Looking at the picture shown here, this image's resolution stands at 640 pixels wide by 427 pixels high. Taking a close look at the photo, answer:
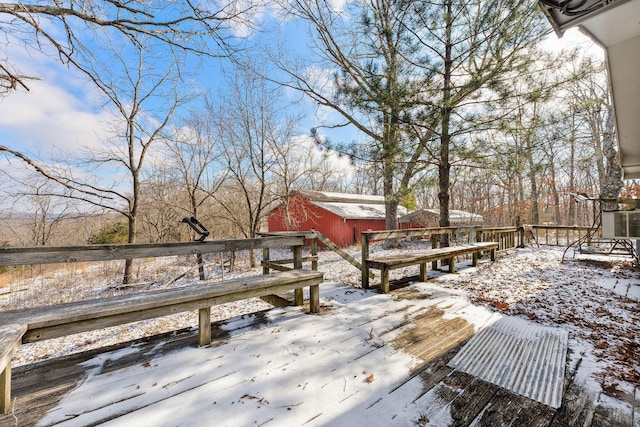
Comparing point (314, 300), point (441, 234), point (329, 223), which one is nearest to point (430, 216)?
point (329, 223)

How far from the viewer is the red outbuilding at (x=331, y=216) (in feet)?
61.8

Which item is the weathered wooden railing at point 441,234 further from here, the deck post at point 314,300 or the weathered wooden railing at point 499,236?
the deck post at point 314,300

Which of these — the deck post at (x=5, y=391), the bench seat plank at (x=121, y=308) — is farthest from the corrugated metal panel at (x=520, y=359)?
the deck post at (x=5, y=391)

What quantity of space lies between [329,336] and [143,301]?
1.70m

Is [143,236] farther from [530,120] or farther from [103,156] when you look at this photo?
[530,120]

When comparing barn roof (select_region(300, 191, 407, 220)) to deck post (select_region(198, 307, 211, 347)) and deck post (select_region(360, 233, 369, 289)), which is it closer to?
deck post (select_region(360, 233, 369, 289))

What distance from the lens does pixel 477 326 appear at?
118 inches

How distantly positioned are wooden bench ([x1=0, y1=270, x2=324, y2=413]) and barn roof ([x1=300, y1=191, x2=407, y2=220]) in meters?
15.8

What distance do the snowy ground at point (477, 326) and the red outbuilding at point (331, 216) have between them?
12266 millimetres

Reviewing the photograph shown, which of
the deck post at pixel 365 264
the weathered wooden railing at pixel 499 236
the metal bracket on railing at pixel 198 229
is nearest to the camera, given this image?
the metal bracket on railing at pixel 198 229

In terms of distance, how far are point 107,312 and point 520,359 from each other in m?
3.33

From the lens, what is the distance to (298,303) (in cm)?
357

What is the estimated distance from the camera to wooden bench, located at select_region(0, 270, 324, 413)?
157 centimetres

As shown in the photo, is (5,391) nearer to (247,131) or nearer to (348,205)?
(247,131)
